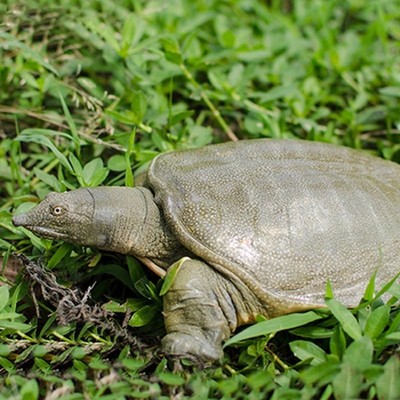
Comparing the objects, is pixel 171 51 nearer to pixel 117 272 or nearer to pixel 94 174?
pixel 94 174

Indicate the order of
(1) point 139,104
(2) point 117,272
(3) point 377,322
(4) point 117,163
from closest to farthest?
1. (3) point 377,322
2. (2) point 117,272
3. (4) point 117,163
4. (1) point 139,104

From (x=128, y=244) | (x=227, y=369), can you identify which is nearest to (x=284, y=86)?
(x=128, y=244)

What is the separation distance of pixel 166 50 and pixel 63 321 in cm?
173

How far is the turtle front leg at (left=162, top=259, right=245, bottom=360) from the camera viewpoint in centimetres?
224

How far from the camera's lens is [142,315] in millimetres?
2465

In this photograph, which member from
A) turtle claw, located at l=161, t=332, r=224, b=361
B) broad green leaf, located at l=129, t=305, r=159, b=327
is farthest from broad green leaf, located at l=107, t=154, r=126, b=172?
turtle claw, located at l=161, t=332, r=224, b=361

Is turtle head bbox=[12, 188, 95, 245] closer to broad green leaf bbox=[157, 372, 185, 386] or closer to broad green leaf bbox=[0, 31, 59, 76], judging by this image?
broad green leaf bbox=[157, 372, 185, 386]

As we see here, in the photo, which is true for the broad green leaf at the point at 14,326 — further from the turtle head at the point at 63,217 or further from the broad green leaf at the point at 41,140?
the broad green leaf at the point at 41,140

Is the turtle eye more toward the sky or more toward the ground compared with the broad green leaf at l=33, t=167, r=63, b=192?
more toward the sky

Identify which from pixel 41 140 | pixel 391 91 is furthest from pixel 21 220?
pixel 391 91

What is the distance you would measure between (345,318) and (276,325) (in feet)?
0.82

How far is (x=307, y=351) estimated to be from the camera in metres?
2.30

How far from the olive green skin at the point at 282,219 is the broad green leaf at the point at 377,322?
0.14 metres

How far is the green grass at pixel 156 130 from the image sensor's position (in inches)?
86.7
